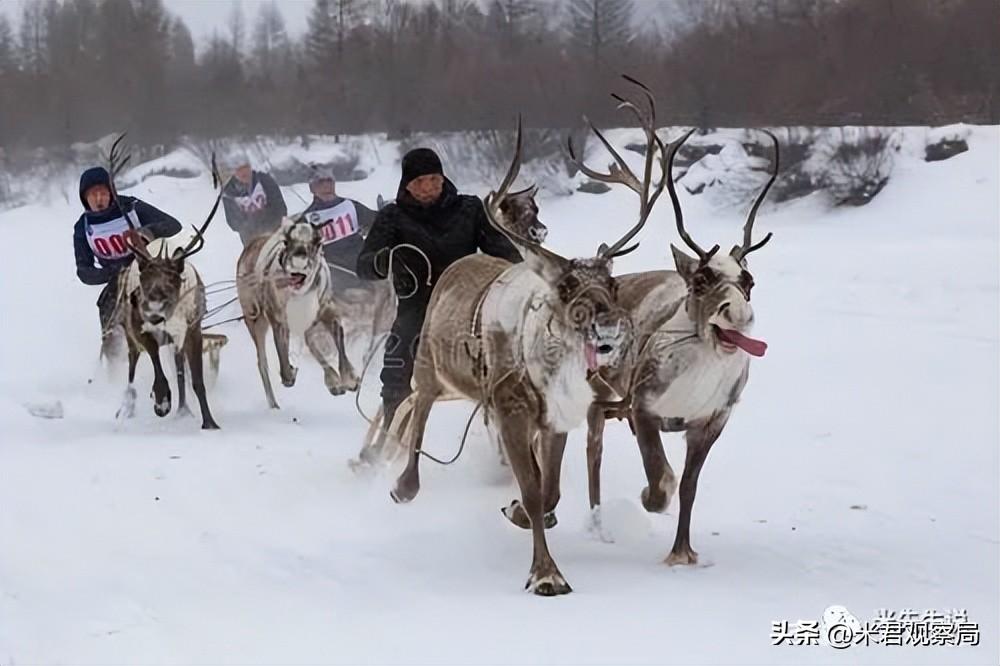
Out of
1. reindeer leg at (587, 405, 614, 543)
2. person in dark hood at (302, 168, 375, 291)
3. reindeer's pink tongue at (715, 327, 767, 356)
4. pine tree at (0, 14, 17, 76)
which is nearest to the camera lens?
reindeer's pink tongue at (715, 327, 767, 356)

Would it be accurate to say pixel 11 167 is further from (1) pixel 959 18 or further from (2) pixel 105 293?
(1) pixel 959 18

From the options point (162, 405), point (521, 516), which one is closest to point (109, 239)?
point (162, 405)

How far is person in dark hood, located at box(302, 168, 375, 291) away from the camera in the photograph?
11305mm

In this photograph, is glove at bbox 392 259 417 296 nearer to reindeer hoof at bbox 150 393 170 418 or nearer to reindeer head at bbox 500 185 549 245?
reindeer head at bbox 500 185 549 245

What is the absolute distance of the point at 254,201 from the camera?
13.4 metres

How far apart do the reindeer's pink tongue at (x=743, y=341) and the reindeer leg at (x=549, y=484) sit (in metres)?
0.79

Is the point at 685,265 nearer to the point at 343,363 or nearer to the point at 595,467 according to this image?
the point at 595,467

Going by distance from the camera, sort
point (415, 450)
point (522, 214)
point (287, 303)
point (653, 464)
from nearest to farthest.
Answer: point (653, 464), point (415, 450), point (522, 214), point (287, 303)

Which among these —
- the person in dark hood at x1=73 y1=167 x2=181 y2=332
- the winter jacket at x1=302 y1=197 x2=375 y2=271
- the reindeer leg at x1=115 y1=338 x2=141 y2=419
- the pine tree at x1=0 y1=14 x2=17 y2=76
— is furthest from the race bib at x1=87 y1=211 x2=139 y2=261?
the pine tree at x1=0 y1=14 x2=17 y2=76

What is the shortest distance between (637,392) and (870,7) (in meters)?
23.7

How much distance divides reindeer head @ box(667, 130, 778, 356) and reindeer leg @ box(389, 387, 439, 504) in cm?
163

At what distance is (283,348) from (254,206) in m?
4.03

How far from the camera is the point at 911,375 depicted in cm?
1009

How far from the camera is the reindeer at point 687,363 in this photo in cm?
536
